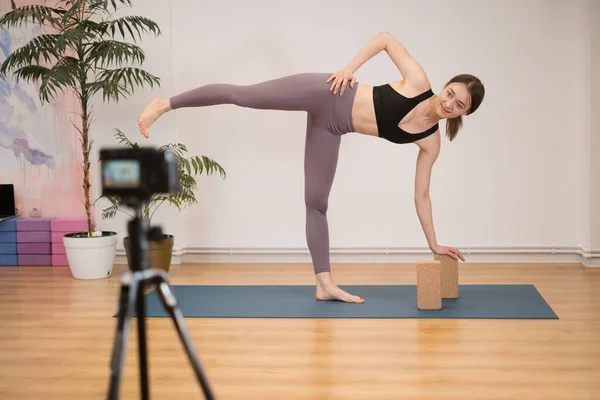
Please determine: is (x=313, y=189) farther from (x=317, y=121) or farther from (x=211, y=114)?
(x=211, y=114)

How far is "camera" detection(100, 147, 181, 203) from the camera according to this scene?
1469 millimetres

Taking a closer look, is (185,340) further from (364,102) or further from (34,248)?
(34,248)

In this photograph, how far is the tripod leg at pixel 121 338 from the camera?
1.40 m

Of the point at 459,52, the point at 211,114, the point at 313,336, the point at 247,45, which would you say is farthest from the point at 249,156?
the point at 313,336

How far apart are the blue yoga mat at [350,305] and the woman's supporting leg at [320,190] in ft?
0.29

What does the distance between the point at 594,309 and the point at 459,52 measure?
85.2 inches

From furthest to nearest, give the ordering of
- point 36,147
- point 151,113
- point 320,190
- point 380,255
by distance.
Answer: point 36,147
point 380,255
point 320,190
point 151,113

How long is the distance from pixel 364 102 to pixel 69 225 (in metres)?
2.73

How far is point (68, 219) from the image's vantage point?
519 cm

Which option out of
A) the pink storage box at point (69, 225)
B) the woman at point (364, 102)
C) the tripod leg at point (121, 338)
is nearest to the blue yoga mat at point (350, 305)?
the woman at point (364, 102)

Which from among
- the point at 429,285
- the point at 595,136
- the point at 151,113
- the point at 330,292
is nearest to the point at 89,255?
the point at 151,113

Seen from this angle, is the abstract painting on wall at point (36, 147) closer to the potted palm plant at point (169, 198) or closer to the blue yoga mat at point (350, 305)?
the potted palm plant at point (169, 198)

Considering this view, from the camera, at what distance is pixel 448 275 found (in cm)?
383

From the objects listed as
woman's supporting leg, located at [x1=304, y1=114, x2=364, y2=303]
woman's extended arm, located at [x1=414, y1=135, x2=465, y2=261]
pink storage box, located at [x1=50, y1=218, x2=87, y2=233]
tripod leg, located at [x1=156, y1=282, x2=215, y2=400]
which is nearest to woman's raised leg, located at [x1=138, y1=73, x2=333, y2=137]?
woman's supporting leg, located at [x1=304, y1=114, x2=364, y2=303]
